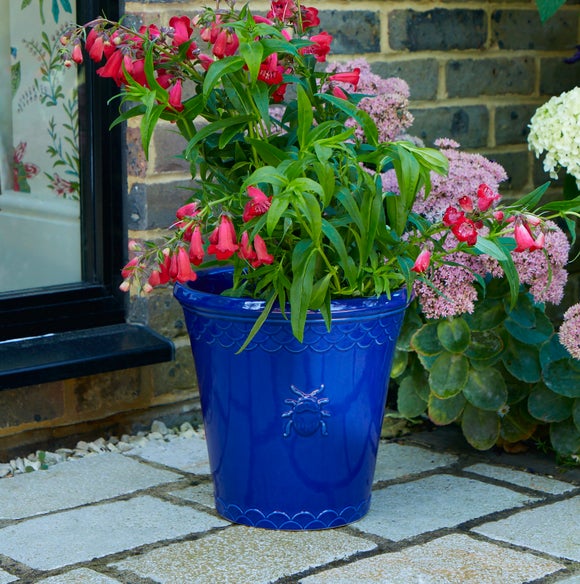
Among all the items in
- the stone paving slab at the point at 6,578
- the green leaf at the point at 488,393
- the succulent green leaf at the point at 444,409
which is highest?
A: the green leaf at the point at 488,393

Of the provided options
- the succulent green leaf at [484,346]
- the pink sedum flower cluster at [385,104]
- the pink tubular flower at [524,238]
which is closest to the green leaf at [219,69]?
the pink tubular flower at [524,238]

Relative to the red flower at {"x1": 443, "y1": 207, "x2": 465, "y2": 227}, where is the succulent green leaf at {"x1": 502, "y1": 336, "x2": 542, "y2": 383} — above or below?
below

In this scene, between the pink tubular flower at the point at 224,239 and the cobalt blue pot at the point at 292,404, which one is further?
the cobalt blue pot at the point at 292,404

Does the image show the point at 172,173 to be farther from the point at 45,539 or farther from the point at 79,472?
the point at 45,539

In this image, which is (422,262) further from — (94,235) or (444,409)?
(94,235)

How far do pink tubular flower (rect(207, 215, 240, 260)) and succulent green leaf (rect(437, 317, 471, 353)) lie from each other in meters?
0.73

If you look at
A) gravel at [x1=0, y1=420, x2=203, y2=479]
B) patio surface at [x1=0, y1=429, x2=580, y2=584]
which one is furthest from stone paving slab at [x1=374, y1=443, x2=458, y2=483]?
gravel at [x1=0, y1=420, x2=203, y2=479]

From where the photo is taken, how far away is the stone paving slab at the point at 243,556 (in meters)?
1.80

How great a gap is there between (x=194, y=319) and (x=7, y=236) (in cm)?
69

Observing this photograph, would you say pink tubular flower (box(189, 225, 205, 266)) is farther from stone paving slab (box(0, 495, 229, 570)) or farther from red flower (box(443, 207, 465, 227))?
stone paving slab (box(0, 495, 229, 570))

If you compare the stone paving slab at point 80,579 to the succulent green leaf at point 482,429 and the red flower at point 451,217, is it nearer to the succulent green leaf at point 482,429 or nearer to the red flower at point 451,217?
the red flower at point 451,217

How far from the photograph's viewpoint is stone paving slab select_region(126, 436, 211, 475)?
2.37 metres

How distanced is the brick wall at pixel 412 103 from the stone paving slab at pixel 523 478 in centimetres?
73

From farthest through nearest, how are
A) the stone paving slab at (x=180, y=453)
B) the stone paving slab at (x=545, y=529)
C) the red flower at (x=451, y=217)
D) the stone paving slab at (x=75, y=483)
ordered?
the stone paving slab at (x=180, y=453)
the stone paving slab at (x=75, y=483)
the stone paving slab at (x=545, y=529)
the red flower at (x=451, y=217)
